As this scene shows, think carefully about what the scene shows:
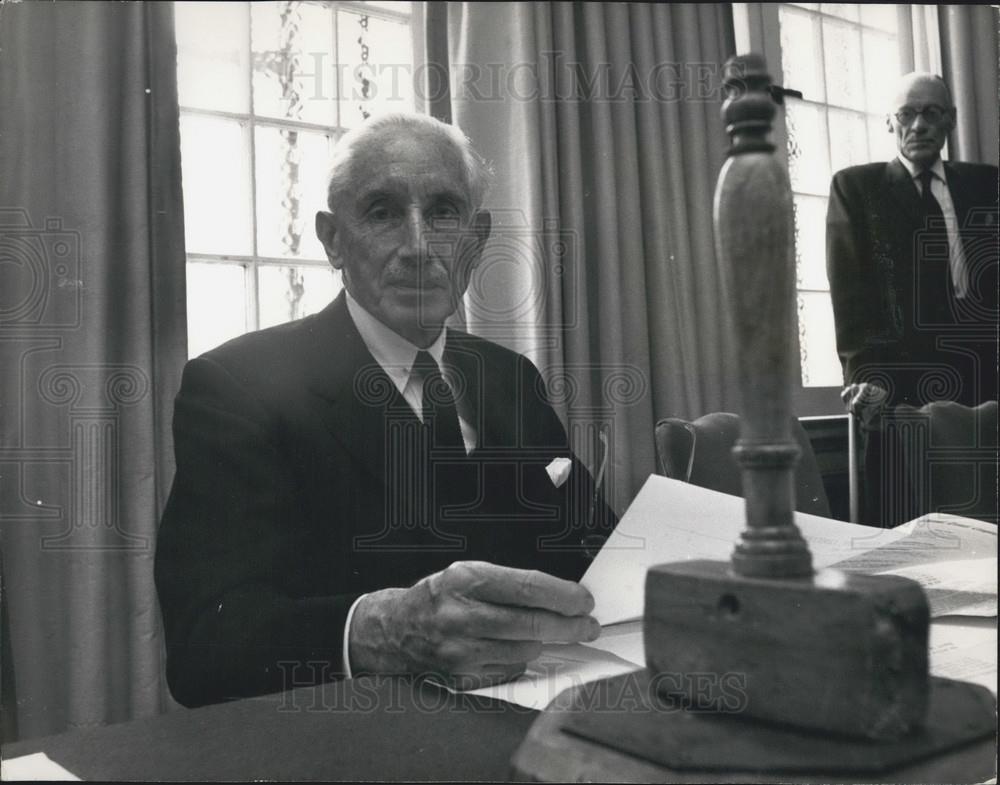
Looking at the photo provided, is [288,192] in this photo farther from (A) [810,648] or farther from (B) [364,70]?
(A) [810,648]

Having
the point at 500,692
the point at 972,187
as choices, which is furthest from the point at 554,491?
the point at 972,187

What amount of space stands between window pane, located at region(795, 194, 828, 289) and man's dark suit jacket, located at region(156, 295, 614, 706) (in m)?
0.26

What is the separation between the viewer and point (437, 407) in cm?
65

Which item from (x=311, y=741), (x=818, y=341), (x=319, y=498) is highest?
(x=818, y=341)

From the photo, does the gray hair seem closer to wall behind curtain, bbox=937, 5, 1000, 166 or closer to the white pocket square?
the white pocket square

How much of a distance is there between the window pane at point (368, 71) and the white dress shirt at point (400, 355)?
0.51 feet

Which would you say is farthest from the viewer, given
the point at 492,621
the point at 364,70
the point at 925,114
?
the point at 925,114

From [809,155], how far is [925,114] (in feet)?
0.43

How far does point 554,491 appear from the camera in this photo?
2.17 feet

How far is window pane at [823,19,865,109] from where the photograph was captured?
71cm

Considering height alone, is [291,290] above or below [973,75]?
below

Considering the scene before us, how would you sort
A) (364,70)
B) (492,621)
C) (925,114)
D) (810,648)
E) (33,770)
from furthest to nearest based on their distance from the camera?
(925,114) < (364,70) < (492,621) < (33,770) < (810,648)

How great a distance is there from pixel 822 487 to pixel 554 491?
25cm

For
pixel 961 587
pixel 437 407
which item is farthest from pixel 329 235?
pixel 961 587
